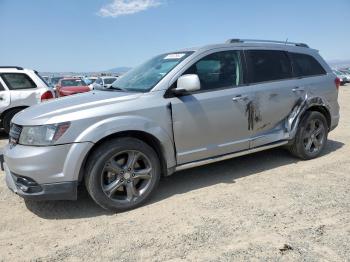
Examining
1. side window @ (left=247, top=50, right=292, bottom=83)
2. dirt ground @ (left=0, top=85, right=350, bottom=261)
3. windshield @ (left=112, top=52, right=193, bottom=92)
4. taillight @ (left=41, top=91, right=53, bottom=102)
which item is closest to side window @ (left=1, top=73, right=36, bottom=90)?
taillight @ (left=41, top=91, right=53, bottom=102)

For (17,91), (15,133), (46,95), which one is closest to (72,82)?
(17,91)

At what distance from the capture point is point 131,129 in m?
3.79

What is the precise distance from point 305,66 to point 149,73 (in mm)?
2565

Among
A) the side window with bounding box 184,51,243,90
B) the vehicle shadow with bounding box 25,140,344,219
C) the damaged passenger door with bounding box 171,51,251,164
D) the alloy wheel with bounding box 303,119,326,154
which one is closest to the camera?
the vehicle shadow with bounding box 25,140,344,219

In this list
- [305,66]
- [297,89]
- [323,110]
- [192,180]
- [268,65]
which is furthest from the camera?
[323,110]

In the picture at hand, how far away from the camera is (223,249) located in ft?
9.77

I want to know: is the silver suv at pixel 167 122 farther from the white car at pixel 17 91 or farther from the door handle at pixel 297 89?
the white car at pixel 17 91

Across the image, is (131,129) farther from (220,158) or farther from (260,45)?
(260,45)

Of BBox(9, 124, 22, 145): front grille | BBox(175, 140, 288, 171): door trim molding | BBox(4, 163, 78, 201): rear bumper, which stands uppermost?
BBox(9, 124, 22, 145): front grille

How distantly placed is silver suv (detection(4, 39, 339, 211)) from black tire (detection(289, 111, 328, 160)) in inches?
0.6

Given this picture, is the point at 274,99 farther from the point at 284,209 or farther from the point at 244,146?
the point at 284,209

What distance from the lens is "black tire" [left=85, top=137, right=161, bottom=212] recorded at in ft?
12.0

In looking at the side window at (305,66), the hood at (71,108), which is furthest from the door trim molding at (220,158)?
the side window at (305,66)

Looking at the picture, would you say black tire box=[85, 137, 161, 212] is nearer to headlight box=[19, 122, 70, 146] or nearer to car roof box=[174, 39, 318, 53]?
headlight box=[19, 122, 70, 146]
